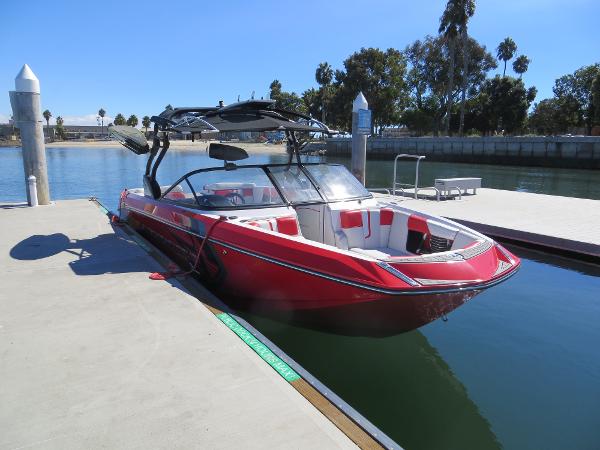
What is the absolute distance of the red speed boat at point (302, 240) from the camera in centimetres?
382

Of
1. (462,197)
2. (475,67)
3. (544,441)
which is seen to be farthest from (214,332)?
(475,67)

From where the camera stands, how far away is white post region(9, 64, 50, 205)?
956 cm

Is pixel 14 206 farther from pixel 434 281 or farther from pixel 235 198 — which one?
pixel 434 281

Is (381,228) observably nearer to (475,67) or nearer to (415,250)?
(415,250)

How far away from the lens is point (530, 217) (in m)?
10.1

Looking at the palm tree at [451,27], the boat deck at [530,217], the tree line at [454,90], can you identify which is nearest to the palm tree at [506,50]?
the tree line at [454,90]

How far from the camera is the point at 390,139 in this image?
51625 millimetres

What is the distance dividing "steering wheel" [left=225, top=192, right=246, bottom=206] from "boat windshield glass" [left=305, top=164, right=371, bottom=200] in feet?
3.41

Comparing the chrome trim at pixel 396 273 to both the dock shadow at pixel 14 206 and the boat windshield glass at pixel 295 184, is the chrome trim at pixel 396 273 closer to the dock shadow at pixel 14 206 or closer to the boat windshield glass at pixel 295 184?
the boat windshield glass at pixel 295 184

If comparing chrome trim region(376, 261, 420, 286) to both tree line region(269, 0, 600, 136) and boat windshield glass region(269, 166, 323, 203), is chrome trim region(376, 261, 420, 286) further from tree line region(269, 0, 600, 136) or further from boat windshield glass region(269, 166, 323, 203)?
tree line region(269, 0, 600, 136)

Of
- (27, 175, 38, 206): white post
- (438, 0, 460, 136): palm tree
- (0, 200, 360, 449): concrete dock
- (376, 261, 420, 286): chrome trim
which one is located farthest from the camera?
(438, 0, 460, 136): palm tree

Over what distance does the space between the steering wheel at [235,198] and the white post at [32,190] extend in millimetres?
6863

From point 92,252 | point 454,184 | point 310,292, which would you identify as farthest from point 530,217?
point 92,252

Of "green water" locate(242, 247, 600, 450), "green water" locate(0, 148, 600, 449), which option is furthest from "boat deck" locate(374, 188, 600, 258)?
"green water" locate(242, 247, 600, 450)
